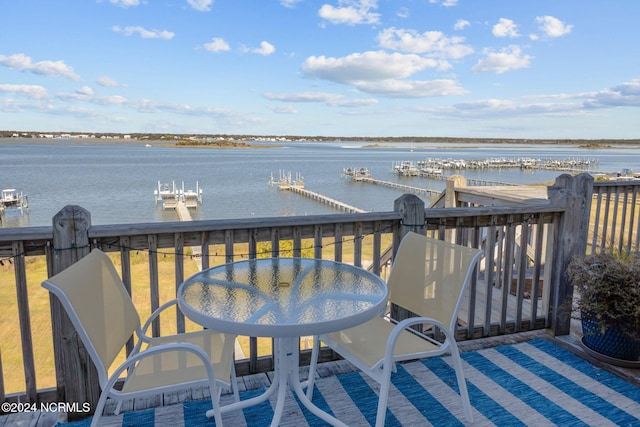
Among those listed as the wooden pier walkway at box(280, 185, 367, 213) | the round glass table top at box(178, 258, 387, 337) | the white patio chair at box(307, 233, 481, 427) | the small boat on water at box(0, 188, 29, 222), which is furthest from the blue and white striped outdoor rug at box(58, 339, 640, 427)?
the small boat on water at box(0, 188, 29, 222)

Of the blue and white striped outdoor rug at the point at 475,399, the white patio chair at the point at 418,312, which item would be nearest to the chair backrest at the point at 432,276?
the white patio chair at the point at 418,312

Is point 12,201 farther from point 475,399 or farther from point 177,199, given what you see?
point 475,399

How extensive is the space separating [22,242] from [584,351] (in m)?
3.37

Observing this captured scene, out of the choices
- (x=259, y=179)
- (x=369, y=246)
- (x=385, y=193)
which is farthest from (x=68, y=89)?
(x=369, y=246)

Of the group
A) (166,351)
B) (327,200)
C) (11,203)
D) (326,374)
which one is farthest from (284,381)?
(11,203)

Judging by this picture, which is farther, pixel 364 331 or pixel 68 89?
pixel 68 89

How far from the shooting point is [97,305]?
1633 millimetres

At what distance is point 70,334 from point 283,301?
1.19 m

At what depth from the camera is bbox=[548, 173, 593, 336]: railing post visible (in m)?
2.88

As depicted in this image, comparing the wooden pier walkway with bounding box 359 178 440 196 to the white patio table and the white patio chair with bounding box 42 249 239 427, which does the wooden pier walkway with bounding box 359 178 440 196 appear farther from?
the white patio chair with bounding box 42 249 239 427

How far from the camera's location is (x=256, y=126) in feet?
211

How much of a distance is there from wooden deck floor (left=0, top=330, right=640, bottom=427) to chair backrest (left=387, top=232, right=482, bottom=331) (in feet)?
2.13

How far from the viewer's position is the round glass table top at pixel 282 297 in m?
1.47

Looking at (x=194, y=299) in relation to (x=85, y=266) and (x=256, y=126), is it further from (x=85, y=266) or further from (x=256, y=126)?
(x=256, y=126)
